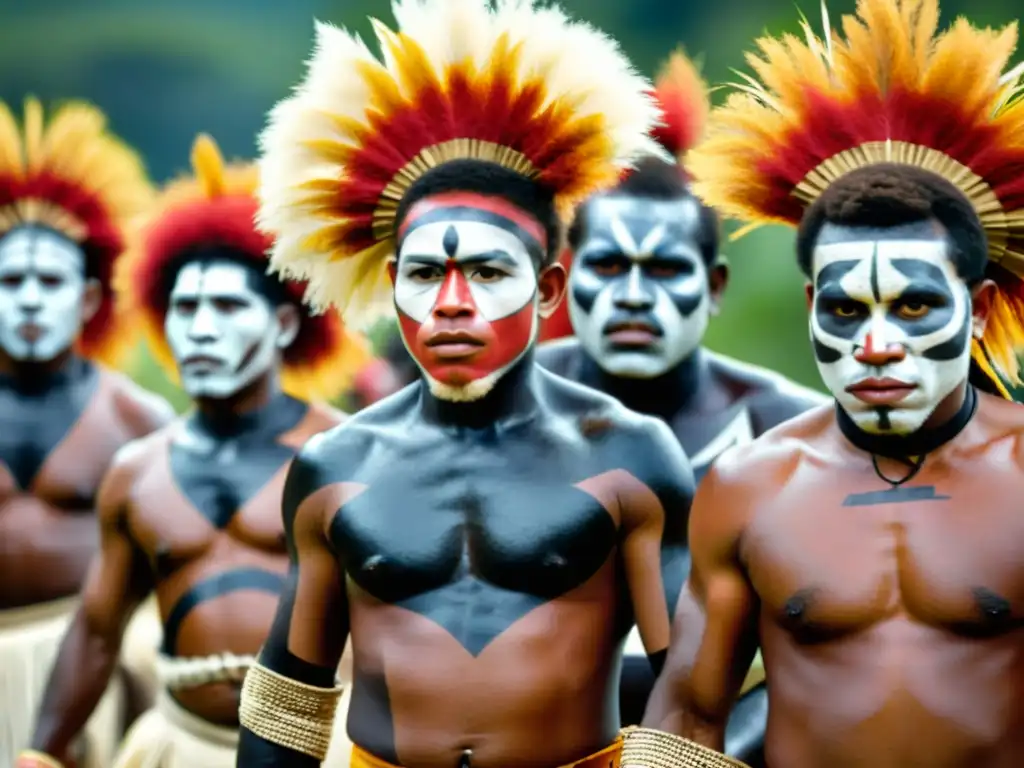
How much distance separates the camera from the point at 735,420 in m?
5.35

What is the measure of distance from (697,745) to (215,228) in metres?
2.58

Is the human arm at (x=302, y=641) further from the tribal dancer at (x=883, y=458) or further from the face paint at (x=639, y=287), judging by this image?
the face paint at (x=639, y=287)

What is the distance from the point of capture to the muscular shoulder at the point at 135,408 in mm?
6699

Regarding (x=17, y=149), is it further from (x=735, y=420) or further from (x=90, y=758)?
(x=735, y=420)

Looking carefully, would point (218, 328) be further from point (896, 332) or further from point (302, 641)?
point (896, 332)

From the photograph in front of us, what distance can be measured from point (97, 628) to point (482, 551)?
196 centimetres

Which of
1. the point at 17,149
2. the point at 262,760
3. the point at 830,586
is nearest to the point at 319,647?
the point at 262,760

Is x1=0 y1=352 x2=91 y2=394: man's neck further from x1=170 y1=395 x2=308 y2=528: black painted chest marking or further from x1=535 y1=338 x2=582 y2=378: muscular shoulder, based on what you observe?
x1=535 y1=338 x2=582 y2=378: muscular shoulder

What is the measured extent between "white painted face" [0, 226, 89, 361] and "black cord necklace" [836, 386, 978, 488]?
372 centimetres

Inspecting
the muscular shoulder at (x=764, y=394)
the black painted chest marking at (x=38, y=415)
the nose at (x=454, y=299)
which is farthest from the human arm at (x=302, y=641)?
the black painted chest marking at (x=38, y=415)

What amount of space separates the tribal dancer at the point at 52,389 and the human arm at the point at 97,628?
0.66 m

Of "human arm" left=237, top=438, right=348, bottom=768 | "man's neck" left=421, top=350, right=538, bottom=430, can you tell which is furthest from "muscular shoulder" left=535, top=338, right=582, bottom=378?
"human arm" left=237, top=438, right=348, bottom=768

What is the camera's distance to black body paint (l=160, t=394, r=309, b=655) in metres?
5.45

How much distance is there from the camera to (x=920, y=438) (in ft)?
12.1
